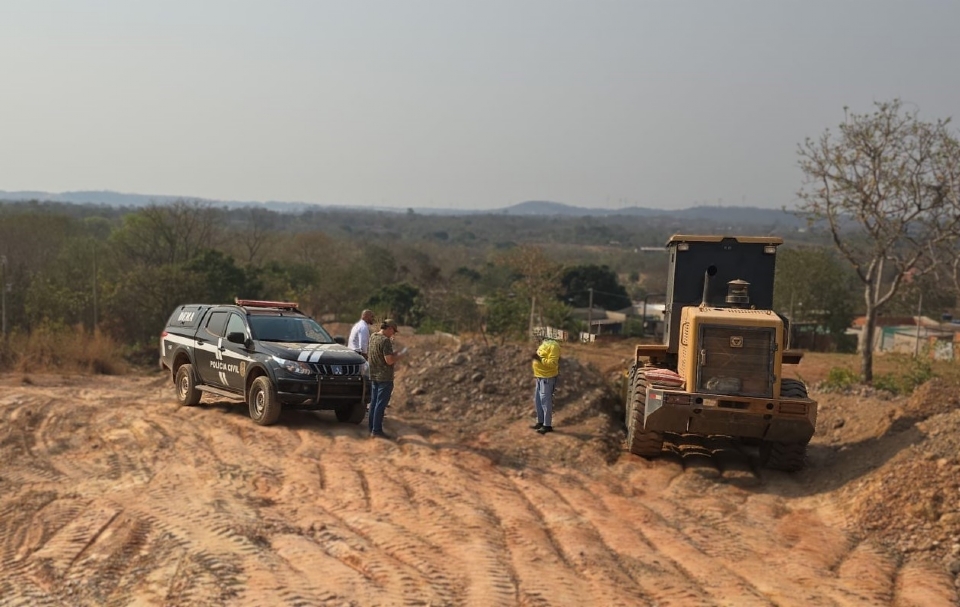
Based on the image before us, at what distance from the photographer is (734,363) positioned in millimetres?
10984

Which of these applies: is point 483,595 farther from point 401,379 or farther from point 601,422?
point 401,379

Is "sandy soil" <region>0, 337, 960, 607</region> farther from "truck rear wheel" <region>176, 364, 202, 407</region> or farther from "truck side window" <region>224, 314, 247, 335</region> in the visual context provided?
"truck side window" <region>224, 314, 247, 335</region>

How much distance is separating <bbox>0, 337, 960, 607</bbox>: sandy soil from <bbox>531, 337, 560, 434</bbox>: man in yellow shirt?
34 cm

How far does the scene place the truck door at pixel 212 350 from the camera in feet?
46.5

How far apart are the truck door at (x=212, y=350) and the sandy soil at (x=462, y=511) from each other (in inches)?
29.3

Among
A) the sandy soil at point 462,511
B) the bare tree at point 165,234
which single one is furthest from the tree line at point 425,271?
the sandy soil at point 462,511

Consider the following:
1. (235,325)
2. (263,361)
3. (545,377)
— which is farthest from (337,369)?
(545,377)

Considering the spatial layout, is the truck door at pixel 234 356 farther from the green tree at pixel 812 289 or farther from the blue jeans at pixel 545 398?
the green tree at pixel 812 289

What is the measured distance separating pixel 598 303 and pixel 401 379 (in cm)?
4529

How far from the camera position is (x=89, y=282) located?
127ft

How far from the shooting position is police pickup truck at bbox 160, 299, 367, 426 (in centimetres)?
1274

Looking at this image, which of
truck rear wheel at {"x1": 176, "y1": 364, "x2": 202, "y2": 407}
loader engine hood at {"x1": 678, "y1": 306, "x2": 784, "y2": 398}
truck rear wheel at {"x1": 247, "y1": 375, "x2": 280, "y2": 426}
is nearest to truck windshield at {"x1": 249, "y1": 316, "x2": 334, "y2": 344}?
truck rear wheel at {"x1": 247, "y1": 375, "x2": 280, "y2": 426}

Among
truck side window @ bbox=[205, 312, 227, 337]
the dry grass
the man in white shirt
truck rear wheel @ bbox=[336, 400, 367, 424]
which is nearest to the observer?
truck rear wheel @ bbox=[336, 400, 367, 424]

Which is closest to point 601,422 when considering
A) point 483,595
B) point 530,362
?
point 530,362
